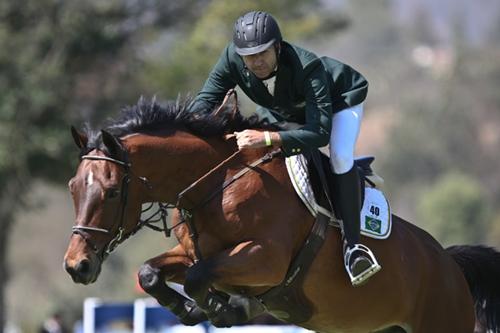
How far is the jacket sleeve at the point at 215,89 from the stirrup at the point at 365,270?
1.36 metres

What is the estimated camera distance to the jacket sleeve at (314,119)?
689 centimetres

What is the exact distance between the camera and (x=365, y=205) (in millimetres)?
7695

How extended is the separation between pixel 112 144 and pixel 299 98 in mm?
1323

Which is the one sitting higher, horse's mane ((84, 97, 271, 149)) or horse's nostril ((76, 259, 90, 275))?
horse's mane ((84, 97, 271, 149))

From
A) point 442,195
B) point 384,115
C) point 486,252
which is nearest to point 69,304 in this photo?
point 486,252

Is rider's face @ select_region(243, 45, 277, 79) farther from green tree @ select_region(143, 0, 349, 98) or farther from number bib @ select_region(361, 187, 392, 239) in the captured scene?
green tree @ select_region(143, 0, 349, 98)

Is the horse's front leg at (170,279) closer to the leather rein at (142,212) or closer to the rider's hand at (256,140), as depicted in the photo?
the leather rein at (142,212)

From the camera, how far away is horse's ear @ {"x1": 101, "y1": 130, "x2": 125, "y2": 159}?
262 inches

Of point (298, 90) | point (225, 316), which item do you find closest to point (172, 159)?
point (298, 90)

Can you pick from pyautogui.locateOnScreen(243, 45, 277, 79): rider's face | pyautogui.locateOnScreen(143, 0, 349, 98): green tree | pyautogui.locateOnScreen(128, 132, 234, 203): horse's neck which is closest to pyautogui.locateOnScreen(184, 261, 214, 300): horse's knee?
pyautogui.locateOnScreen(128, 132, 234, 203): horse's neck

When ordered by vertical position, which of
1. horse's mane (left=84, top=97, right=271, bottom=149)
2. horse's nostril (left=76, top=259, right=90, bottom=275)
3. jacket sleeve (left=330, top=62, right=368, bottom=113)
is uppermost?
jacket sleeve (left=330, top=62, right=368, bottom=113)

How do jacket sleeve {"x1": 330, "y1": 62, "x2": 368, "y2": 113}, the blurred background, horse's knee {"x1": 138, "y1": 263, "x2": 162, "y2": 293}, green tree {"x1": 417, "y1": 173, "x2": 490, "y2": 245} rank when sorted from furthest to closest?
green tree {"x1": 417, "y1": 173, "x2": 490, "y2": 245} → the blurred background → jacket sleeve {"x1": 330, "y1": 62, "x2": 368, "y2": 113} → horse's knee {"x1": 138, "y1": 263, "x2": 162, "y2": 293}

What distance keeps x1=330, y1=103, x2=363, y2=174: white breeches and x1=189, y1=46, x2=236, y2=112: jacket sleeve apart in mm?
760

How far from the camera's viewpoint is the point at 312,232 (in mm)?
7305
